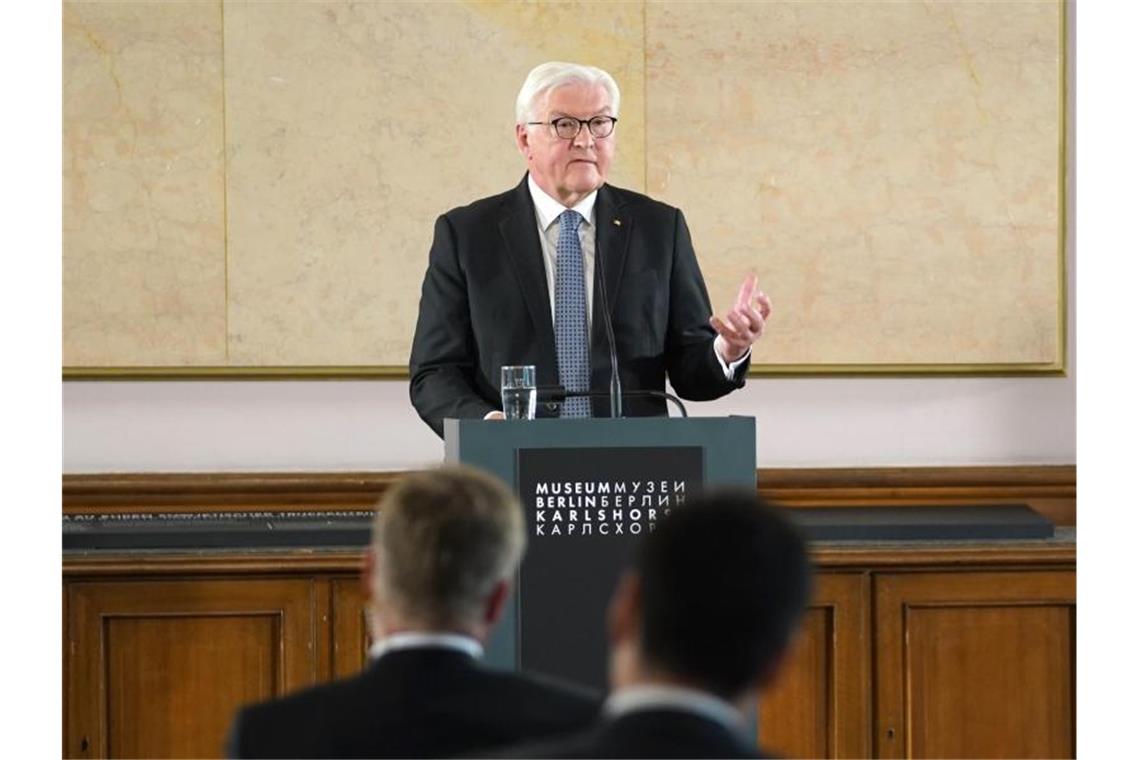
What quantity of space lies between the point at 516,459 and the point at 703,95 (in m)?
2.64

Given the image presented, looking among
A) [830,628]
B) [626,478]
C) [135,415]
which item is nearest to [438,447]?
[135,415]

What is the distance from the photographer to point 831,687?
5016 millimetres

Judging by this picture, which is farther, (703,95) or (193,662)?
(703,95)

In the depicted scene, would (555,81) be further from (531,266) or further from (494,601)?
(494,601)

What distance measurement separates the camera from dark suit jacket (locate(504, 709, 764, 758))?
149 centimetres

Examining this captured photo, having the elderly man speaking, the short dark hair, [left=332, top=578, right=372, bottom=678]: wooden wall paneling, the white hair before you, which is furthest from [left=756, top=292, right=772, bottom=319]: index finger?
[left=332, top=578, right=372, bottom=678]: wooden wall paneling

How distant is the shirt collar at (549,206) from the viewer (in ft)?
12.6

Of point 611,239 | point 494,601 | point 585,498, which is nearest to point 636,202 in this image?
point 611,239

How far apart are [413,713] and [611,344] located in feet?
6.01

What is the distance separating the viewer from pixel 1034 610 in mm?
5105

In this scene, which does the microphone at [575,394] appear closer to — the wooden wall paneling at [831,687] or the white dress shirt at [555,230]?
the white dress shirt at [555,230]

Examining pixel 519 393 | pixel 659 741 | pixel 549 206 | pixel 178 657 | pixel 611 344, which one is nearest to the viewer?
pixel 659 741

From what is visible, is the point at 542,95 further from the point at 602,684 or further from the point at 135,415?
the point at 135,415

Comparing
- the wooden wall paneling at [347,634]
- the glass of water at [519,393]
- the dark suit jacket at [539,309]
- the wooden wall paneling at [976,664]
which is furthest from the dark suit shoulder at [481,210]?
the wooden wall paneling at [976,664]
